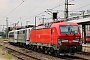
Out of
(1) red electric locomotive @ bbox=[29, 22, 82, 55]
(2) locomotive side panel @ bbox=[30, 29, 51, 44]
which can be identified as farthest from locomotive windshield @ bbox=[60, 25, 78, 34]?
(2) locomotive side panel @ bbox=[30, 29, 51, 44]

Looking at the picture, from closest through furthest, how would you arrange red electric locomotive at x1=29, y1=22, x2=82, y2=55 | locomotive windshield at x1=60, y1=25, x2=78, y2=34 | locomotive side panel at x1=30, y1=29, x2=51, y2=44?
red electric locomotive at x1=29, y1=22, x2=82, y2=55 → locomotive windshield at x1=60, y1=25, x2=78, y2=34 → locomotive side panel at x1=30, y1=29, x2=51, y2=44

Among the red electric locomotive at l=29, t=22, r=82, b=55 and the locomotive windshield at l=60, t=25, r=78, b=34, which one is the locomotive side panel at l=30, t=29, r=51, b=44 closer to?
the red electric locomotive at l=29, t=22, r=82, b=55

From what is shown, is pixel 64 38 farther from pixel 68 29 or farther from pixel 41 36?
pixel 41 36

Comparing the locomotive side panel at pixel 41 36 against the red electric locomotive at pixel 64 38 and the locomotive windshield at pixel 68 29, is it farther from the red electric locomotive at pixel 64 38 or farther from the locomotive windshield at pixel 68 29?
the locomotive windshield at pixel 68 29

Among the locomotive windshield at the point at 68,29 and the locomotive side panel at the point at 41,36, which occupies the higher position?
the locomotive windshield at the point at 68,29

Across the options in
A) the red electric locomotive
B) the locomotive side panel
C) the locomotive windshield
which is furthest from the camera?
the locomotive side panel

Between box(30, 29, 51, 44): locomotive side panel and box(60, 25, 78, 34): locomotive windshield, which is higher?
box(60, 25, 78, 34): locomotive windshield

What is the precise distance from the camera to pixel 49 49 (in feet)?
72.6

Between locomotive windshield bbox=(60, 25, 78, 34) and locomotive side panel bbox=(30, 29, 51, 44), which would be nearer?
locomotive windshield bbox=(60, 25, 78, 34)

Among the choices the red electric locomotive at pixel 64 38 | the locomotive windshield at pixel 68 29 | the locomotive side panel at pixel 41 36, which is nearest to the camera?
the red electric locomotive at pixel 64 38

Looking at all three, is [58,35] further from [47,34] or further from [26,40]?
[26,40]

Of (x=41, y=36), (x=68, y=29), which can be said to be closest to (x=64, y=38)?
(x=68, y=29)

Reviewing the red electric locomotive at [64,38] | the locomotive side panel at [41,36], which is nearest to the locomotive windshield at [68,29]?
the red electric locomotive at [64,38]

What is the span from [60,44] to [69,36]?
3.43ft
